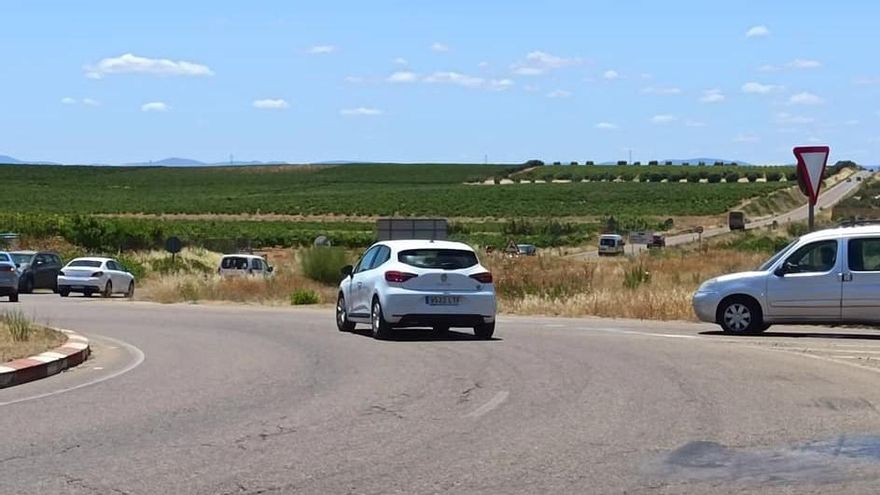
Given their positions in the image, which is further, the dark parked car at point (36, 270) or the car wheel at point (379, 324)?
the dark parked car at point (36, 270)

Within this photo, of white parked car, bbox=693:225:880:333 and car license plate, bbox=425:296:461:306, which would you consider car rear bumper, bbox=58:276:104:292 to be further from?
white parked car, bbox=693:225:880:333

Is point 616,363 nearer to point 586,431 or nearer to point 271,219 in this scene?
point 586,431

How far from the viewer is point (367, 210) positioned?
144 metres

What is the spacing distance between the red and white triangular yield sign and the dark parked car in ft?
94.4

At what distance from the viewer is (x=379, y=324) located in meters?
21.2

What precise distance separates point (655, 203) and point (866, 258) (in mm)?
134226

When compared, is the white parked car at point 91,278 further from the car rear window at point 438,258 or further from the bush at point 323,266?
the car rear window at point 438,258

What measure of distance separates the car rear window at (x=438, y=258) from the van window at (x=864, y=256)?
19.7 ft

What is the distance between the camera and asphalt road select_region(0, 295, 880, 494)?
9.34m

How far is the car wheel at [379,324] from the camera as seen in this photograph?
69.1 ft

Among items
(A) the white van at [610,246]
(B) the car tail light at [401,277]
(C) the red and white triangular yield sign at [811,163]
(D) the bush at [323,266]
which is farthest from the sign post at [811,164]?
(A) the white van at [610,246]

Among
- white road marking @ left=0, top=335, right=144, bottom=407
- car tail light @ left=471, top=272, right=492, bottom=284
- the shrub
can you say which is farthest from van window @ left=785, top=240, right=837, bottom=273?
the shrub

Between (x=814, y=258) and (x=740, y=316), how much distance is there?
1.51m

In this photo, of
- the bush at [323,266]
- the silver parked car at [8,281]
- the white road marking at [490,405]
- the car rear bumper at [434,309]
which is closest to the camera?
the white road marking at [490,405]
